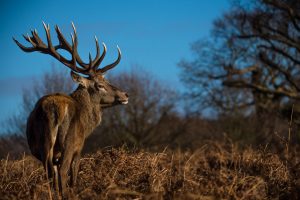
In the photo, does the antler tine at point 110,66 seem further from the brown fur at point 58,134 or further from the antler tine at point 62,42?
the brown fur at point 58,134

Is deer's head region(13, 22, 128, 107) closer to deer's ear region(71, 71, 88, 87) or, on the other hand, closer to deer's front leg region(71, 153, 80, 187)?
deer's ear region(71, 71, 88, 87)

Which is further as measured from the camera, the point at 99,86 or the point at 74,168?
Answer: the point at 99,86

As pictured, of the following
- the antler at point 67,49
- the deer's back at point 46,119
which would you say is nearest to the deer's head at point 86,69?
the antler at point 67,49

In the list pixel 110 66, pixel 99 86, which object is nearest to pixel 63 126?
pixel 99 86

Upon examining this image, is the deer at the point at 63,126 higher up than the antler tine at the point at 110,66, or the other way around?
the antler tine at the point at 110,66

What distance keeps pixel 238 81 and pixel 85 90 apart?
2401 cm

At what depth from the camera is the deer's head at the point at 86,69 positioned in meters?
10.2

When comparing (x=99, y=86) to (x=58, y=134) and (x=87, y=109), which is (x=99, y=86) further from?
(x=58, y=134)

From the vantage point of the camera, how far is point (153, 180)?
763 centimetres

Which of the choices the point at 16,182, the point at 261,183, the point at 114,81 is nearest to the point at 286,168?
the point at 261,183

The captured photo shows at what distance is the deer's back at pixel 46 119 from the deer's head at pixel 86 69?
5.12ft

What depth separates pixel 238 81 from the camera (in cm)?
3325

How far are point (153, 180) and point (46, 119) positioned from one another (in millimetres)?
1720

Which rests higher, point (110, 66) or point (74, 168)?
point (110, 66)
